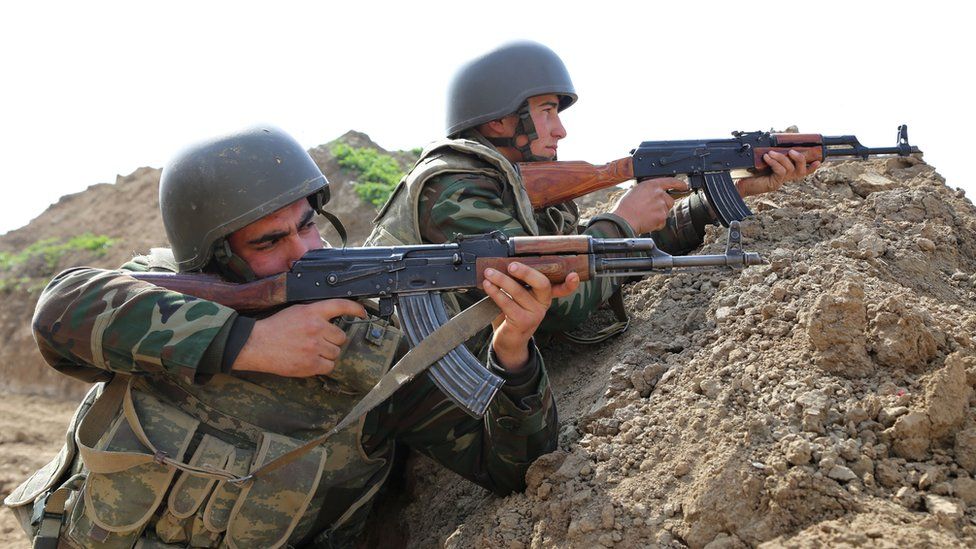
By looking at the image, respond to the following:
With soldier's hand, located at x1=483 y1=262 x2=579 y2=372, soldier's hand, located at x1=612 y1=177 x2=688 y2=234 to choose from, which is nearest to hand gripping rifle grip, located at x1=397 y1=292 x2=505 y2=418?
soldier's hand, located at x1=483 y1=262 x2=579 y2=372

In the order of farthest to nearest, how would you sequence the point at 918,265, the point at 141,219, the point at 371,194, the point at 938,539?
the point at 141,219, the point at 371,194, the point at 918,265, the point at 938,539

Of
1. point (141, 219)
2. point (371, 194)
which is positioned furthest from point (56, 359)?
A: point (141, 219)

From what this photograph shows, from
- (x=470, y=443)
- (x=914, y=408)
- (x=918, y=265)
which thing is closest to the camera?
(x=914, y=408)

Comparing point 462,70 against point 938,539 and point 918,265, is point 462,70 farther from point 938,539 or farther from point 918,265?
point 938,539

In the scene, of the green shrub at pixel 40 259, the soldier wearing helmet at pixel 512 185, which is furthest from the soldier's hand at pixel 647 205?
the green shrub at pixel 40 259

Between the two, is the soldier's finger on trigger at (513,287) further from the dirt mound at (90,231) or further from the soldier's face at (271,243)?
the dirt mound at (90,231)

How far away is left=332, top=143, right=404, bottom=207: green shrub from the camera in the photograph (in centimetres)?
1027

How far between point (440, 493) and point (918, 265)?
2.66 metres

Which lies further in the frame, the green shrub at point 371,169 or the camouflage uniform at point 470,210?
the green shrub at point 371,169

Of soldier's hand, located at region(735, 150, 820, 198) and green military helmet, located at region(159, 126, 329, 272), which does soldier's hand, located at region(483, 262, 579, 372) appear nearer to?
green military helmet, located at region(159, 126, 329, 272)

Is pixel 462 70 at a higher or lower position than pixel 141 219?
higher

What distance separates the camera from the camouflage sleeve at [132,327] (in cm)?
348

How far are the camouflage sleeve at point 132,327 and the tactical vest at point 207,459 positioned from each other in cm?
27

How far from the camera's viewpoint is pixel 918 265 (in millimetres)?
4434
